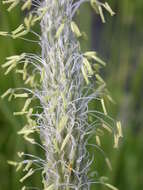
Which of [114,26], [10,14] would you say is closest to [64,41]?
[10,14]

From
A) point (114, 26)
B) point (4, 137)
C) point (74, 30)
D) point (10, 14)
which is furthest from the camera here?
point (114, 26)

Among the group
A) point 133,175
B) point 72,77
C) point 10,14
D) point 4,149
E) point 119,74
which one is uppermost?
point 10,14

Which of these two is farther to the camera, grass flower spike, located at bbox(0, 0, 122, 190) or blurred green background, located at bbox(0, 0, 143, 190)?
blurred green background, located at bbox(0, 0, 143, 190)

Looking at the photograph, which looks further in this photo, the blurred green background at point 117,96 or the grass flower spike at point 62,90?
the blurred green background at point 117,96

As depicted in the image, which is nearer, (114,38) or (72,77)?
(72,77)

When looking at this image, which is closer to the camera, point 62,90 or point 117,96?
point 62,90

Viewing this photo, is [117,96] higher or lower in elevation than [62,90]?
lower

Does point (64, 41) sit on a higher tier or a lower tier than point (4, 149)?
higher

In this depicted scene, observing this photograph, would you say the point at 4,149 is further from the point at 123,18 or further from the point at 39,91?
the point at 39,91
